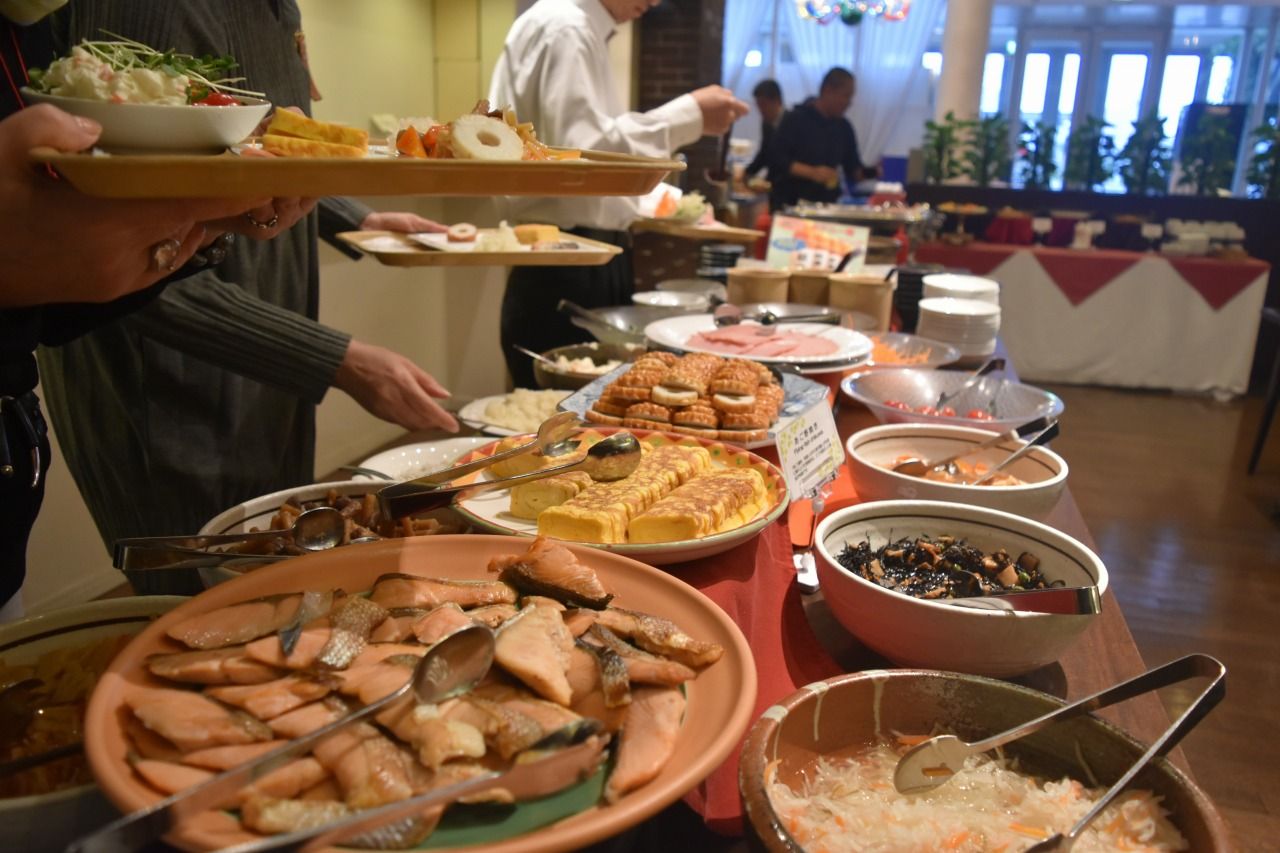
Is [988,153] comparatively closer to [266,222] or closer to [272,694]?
[266,222]

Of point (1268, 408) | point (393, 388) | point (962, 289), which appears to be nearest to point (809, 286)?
point (962, 289)

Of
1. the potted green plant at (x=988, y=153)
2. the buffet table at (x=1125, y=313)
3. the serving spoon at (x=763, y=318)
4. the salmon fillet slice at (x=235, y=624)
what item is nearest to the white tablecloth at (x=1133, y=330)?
the buffet table at (x=1125, y=313)

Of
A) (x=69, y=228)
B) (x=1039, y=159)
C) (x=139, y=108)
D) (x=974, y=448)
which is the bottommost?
(x=974, y=448)

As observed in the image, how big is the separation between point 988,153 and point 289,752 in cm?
789

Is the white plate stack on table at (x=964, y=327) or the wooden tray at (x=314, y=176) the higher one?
the wooden tray at (x=314, y=176)

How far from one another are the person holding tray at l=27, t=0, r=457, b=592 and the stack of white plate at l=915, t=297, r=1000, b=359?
5.29 feet

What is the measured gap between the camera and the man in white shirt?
314 cm

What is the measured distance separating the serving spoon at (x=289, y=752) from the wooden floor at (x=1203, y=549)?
2.00 m

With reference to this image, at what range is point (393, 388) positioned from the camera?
167cm

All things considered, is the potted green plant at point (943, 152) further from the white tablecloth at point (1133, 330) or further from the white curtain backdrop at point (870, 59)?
the white curtain backdrop at point (870, 59)

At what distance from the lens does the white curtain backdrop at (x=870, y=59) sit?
1308 cm

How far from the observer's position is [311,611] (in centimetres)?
85

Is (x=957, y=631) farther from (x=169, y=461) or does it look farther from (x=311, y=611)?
(x=169, y=461)

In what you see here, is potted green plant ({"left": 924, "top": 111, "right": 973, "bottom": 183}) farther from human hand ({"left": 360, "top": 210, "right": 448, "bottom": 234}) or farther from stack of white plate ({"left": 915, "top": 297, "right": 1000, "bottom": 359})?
human hand ({"left": 360, "top": 210, "right": 448, "bottom": 234})
